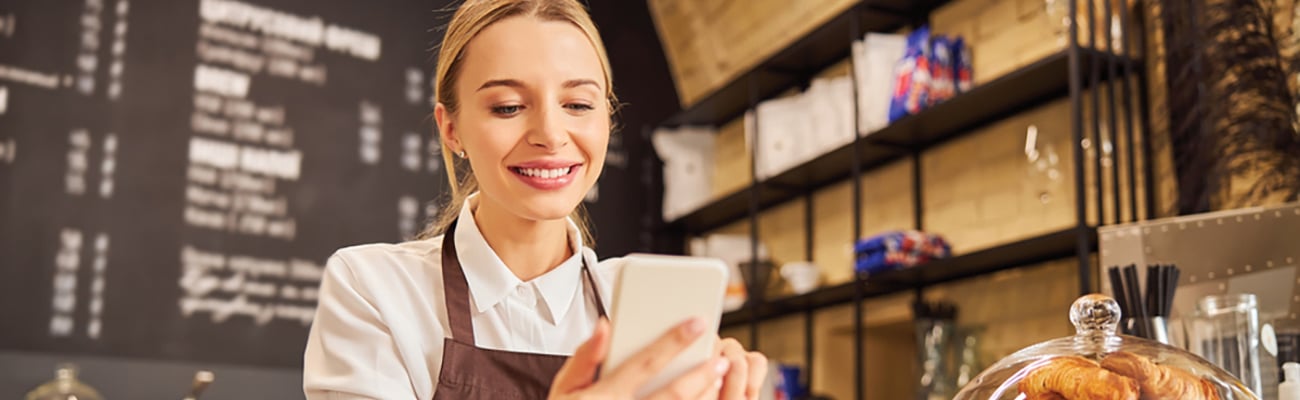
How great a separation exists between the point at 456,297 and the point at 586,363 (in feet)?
1.39

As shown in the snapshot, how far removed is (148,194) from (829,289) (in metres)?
2.42

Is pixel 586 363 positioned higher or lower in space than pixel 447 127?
lower

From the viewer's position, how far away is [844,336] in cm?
462

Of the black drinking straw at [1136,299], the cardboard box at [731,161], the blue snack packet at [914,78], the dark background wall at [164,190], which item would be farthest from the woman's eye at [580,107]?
the cardboard box at [731,161]

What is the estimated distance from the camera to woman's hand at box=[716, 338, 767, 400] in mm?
876

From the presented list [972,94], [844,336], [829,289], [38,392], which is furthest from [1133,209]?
[38,392]

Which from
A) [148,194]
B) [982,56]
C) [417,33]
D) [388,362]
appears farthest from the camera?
[417,33]

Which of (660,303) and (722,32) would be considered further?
(722,32)

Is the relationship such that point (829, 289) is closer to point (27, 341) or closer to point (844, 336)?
point (844, 336)

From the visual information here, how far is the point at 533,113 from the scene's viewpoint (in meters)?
1.16

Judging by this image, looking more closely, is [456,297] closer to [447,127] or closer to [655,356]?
[447,127]

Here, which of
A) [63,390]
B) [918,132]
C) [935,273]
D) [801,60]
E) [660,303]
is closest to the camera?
[660,303]

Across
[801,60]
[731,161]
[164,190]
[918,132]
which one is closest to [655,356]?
[918,132]

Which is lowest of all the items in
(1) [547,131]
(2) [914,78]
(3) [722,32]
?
(1) [547,131]
